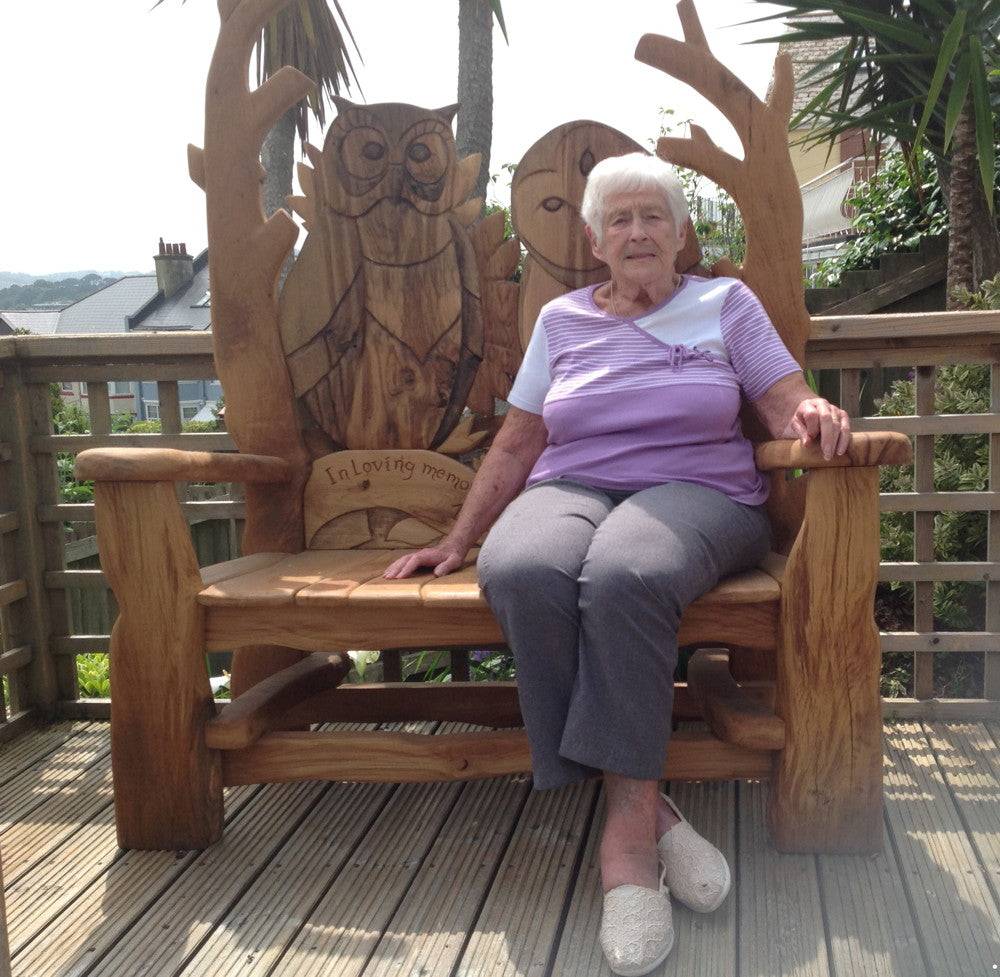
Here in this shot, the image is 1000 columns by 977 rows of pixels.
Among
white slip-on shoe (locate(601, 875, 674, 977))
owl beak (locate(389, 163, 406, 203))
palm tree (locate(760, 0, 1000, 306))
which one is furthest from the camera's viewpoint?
palm tree (locate(760, 0, 1000, 306))

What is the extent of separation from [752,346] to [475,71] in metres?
5.07

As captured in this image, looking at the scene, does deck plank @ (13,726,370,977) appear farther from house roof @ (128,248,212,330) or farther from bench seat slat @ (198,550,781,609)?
house roof @ (128,248,212,330)

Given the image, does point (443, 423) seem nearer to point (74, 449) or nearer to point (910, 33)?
point (74, 449)

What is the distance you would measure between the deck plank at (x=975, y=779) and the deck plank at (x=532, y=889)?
688 millimetres

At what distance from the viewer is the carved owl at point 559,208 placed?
2307 millimetres

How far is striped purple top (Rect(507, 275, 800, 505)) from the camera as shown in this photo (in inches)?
77.0

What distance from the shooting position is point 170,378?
8.60 feet

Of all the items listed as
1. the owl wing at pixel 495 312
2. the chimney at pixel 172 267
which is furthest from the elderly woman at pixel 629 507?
the chimney at pixel 172 267

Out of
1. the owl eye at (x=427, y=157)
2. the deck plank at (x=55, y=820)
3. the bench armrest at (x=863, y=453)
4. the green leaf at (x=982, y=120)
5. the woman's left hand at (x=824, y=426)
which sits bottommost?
the deck plank at (x=55, y=820)

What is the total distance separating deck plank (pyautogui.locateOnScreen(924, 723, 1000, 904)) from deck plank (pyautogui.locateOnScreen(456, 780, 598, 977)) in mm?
688

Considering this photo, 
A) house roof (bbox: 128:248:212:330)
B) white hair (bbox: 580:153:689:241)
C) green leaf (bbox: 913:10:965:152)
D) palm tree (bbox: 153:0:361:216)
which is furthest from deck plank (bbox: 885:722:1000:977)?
house roof (bbox: 128:248:212:330)

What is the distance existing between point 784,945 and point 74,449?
1940 millimetres

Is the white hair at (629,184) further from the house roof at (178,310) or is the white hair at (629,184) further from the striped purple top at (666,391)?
the house roof at (178,310)

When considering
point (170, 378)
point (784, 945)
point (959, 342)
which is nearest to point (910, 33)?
point (959, 342)
